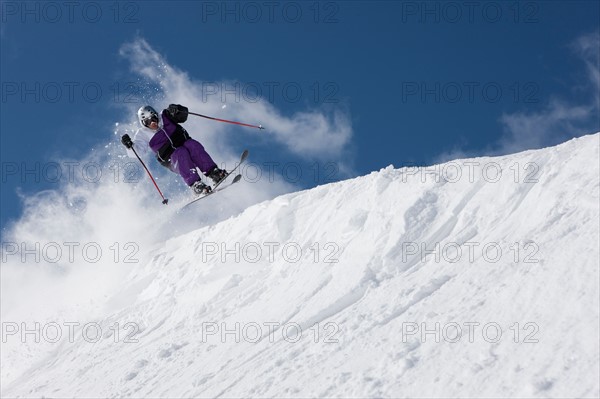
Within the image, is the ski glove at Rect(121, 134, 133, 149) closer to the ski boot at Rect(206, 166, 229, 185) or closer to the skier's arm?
the skier's arm

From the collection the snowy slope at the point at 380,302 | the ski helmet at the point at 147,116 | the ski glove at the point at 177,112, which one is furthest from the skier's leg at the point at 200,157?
the snowy slope at the point at 380,302

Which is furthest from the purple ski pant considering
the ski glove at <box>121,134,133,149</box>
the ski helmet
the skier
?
the ski glove at <box>121,134,133,149</box>

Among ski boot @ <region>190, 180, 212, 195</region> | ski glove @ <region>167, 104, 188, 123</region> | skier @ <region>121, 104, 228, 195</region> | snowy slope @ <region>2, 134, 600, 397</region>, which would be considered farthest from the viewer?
ski glove @ <region>167, 104, 188, 123</region>

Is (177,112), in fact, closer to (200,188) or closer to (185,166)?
(185,166)

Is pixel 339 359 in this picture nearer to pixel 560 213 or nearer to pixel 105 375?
pixel 560 213

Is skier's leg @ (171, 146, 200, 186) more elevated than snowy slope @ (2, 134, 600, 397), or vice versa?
skier's leg @ (171, 146, 200, 186)

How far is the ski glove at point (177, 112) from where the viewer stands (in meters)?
12.0

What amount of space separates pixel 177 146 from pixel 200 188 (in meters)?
0.99

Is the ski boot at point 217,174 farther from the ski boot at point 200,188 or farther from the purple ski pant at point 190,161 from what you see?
the ski boot at point 200,188

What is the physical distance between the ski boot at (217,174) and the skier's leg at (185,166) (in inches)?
10.9

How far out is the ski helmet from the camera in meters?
11.9

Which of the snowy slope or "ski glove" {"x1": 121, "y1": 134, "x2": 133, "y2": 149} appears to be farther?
"ski glove" {"x1": 121, "y1": 134, "x2": 133, "y2": 149}

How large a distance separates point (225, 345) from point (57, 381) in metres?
4.50

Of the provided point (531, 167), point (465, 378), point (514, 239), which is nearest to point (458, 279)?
point (514, 239)
